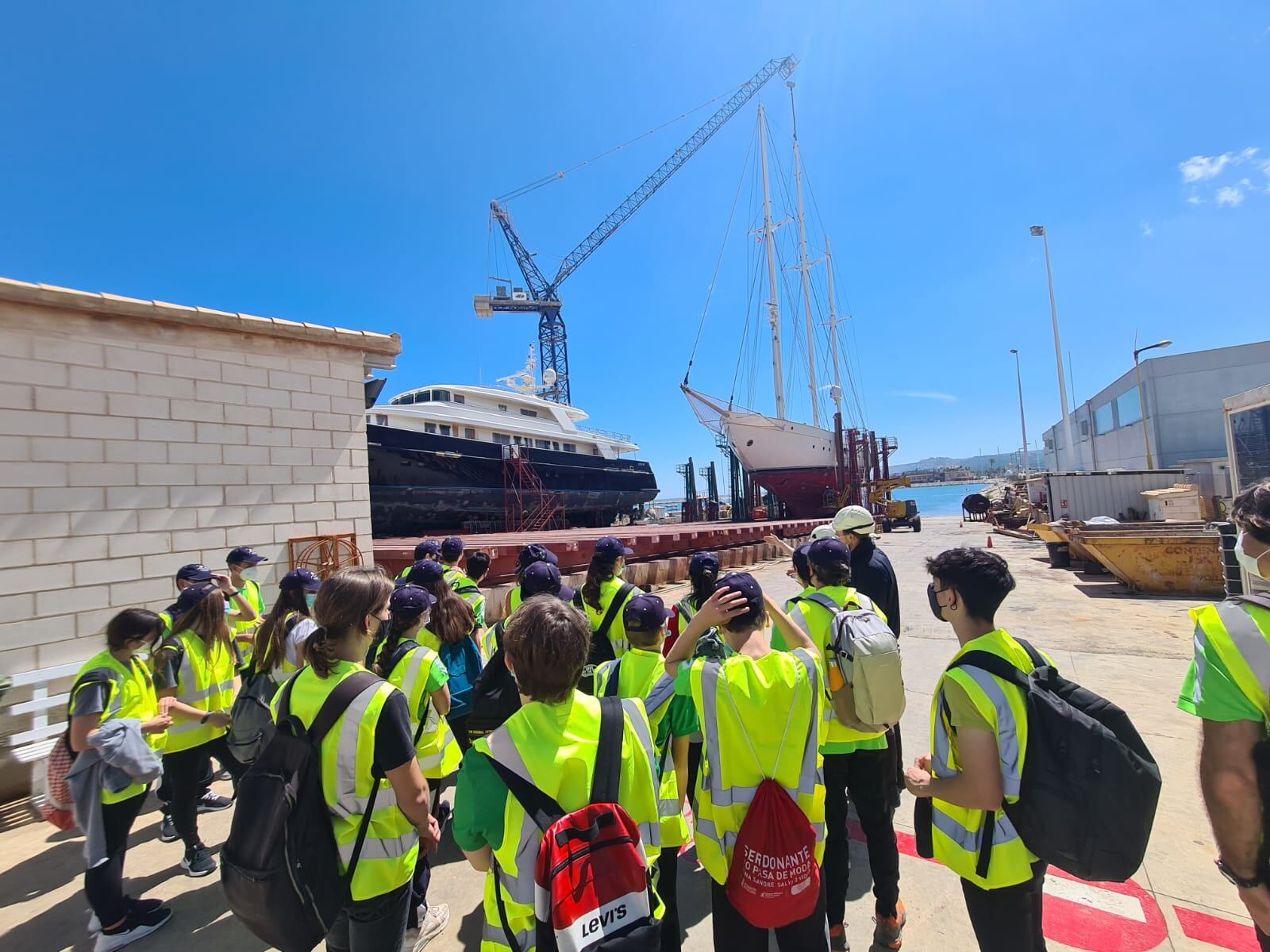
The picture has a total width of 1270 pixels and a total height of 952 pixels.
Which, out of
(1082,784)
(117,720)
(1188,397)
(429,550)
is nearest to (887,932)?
(1082,784)

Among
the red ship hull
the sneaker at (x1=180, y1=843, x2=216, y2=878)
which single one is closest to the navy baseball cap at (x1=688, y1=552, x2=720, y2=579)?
the sneaker at (x1=180, y1=843, x2=216, y2=878)

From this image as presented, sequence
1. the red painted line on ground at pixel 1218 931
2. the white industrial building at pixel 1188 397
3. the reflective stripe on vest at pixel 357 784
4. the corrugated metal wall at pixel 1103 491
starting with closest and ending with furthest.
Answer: the reflective stripe on vest at pixel 357 784 < the red painted line on ground at pixel 1218 931 < the corrugated metal wall at pixel 1103 491 < the white industrial building at pixel 1188 397

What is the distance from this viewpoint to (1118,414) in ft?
110

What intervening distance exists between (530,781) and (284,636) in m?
1.99

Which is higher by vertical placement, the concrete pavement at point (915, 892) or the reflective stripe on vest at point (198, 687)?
the reflective stripe on vest at point (198, 687)

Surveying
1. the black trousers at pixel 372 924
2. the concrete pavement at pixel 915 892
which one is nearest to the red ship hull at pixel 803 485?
the concrete pavement at pixel 915 892

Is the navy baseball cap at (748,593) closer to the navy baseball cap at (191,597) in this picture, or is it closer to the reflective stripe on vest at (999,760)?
the reflective stripe on vest at (999,760)

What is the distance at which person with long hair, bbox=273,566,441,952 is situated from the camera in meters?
1.66

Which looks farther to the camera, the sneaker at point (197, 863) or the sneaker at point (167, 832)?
the sneaker at point (167, 832)

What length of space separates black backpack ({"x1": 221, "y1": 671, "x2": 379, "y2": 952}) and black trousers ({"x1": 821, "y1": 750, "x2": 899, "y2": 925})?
1.86 meters

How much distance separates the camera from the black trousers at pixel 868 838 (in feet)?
7.42

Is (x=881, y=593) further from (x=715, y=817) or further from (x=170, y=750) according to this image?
(x=170, y=750)

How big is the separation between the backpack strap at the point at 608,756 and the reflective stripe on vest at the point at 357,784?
716 mm

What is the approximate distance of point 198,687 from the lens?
9.86 ft
